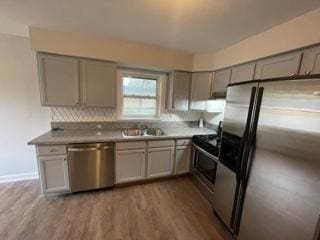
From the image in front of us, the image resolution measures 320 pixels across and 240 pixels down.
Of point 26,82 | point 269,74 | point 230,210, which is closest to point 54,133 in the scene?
point 26,82

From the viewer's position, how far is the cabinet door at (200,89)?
294cm

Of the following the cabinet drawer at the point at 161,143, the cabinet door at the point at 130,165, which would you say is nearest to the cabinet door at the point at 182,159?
the cabinet drawer at the point at 161,143

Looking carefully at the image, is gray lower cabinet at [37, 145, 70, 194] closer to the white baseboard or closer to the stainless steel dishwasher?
the stainless steel dishwasher

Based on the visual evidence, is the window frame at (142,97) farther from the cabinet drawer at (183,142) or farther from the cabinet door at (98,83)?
the cabinet drawer at (183,142)

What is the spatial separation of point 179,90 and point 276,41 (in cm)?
163

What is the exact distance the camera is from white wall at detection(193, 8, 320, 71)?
1464mm

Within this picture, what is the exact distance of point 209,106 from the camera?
3045mm

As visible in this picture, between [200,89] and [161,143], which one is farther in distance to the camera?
[200,89]

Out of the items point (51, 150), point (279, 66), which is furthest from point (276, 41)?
point (51, 150)

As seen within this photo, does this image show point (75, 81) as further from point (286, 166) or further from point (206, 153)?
point (286, 166)

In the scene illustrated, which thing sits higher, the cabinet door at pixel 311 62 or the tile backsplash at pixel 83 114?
the cabinet door at pixel 311 62

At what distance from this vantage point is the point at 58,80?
2336 mm

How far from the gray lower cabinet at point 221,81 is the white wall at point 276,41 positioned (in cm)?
11

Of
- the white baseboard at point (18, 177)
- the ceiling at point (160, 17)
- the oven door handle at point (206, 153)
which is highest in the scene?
the ceiling at point (160, 17)
